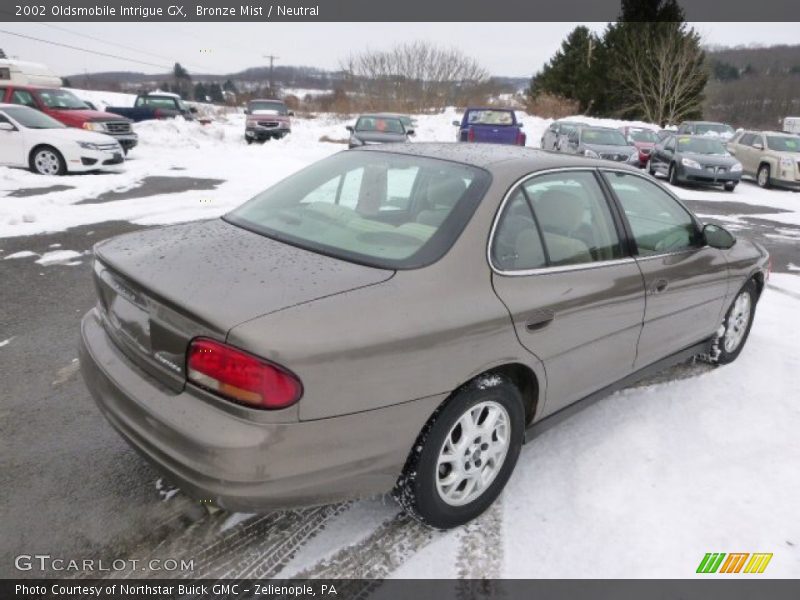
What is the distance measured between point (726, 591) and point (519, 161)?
2.05 m

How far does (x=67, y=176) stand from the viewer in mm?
12461

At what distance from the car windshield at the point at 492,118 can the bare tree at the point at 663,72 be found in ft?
87.2

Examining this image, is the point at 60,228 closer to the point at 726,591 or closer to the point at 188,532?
the point at 188,532

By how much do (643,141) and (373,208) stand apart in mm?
20417

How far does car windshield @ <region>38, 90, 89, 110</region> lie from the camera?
15164 millimetres

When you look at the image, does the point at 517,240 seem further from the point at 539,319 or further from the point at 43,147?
the point at 43,147

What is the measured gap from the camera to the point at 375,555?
245 centimetres

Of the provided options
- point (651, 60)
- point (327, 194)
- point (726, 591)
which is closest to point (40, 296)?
point (327, 194)

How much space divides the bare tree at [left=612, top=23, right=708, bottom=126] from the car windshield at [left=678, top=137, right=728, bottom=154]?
2614 centimetres

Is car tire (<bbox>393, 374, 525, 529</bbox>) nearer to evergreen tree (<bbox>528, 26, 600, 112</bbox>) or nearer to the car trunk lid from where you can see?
the car trunk lid

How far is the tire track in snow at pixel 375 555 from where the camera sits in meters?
2.34

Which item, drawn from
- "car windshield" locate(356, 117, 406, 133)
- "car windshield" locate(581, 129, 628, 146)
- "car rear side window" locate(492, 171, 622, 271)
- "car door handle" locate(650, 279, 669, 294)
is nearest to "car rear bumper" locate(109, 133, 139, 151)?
"car windshield" locate(356, 117, 406, 133)

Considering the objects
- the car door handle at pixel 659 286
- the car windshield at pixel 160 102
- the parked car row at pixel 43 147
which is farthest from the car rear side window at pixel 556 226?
the car windshield at pixel 160 102

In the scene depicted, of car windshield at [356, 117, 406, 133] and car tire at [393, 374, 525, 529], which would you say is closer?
car tire at [393, 374, 525, 529]
